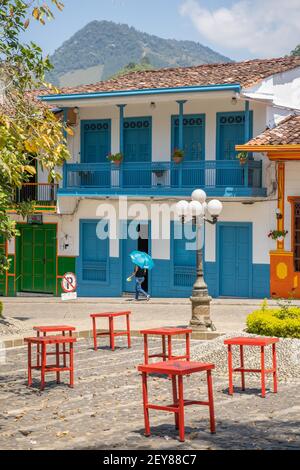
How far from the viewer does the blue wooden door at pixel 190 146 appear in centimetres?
2753

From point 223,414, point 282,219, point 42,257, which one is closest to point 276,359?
point 223,414

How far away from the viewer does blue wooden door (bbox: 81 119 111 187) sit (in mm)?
29234

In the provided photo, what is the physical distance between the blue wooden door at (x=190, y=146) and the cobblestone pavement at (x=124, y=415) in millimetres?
13011

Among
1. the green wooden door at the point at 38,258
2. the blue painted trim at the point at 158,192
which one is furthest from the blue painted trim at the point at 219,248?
the green wooden door at the point at 38,258

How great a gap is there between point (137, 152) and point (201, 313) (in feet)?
37.7

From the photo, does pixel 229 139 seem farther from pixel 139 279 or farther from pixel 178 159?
pixel 139 279

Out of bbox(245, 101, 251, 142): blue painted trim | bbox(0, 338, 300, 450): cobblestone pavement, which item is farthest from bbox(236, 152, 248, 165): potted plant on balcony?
bbox(0, 338, 300, 450): cobblestone pavement

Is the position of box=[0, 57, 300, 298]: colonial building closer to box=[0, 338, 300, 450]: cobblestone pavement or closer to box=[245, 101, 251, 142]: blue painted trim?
box=[245, 101, 251, 142]: blue painted trim

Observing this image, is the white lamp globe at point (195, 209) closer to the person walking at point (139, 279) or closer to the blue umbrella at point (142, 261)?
the blue umbrella at point (142, 261)

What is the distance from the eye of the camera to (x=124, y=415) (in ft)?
36.4

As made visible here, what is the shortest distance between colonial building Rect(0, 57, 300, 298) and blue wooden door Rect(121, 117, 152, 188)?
1.3 inches

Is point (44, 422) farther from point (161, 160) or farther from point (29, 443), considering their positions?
point (161, 160)

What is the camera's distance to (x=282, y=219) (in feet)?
85.9

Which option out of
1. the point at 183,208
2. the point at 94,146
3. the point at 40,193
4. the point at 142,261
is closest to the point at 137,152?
the point at 94,146
